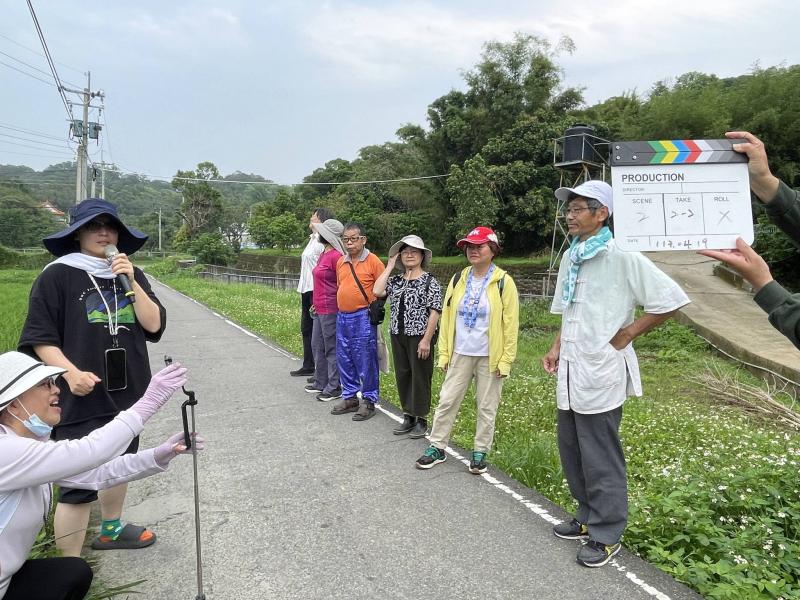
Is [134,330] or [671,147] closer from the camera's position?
[671,147]

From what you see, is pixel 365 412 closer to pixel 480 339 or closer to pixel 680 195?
pixel 480 339

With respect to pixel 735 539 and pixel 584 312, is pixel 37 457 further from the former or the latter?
pixel 735 539

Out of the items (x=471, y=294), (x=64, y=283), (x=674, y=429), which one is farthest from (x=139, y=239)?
(x=674, y=429)

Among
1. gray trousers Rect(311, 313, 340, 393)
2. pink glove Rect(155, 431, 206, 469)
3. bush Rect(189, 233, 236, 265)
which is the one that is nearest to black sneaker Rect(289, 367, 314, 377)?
gray trousers Rect(311, 313, 340, 393)

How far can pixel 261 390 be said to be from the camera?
6.84 m

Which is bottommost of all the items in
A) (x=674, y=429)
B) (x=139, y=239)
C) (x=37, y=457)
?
(x=674, y=429)

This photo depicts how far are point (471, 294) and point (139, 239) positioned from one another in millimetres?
2356

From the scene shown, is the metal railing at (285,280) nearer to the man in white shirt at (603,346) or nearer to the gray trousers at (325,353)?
the gray trousers at (325,353)

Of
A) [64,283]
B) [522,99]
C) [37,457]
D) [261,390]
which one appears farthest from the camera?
[522,99]

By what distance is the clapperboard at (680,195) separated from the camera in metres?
2.19

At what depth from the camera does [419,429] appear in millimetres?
5090

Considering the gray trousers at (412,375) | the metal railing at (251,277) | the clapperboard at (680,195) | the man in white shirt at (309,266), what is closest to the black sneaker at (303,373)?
the man in white shirt at (309,266)

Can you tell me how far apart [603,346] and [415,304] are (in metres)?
2.13

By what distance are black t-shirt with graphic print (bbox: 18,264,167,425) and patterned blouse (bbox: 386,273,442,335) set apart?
8.08 feet
